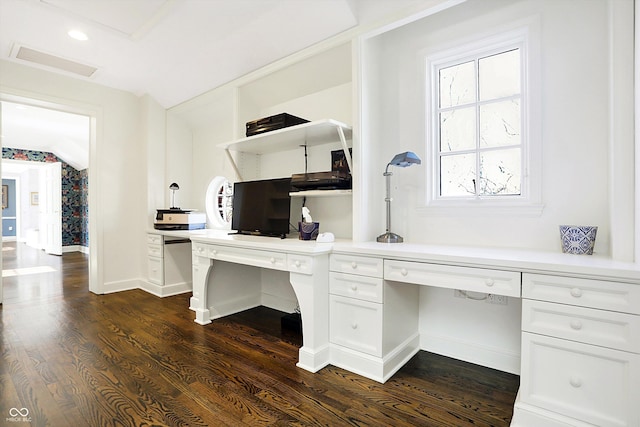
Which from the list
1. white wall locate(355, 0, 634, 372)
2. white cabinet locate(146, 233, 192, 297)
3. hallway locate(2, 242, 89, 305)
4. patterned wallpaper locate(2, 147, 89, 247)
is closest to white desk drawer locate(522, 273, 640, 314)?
white wall locate(355, 0, 634, 372)

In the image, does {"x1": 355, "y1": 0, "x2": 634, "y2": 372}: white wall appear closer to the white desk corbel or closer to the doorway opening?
the white desk corbel

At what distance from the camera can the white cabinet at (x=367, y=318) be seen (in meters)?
2.06

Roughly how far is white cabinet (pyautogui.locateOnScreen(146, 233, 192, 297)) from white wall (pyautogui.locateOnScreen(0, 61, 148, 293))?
0.96ft

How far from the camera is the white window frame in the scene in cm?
202

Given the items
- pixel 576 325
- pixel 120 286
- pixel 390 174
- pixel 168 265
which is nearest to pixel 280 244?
pixel 390 174

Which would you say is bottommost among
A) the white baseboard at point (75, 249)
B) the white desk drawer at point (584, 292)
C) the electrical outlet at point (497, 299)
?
the white baseboard at point (75, 249)

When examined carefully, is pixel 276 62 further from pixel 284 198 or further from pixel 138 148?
pixel 138 148

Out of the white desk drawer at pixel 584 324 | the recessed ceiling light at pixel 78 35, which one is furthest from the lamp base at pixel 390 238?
the recessed ceiling light at pixel 78 35

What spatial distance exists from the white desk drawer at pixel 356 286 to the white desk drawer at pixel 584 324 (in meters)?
0.78

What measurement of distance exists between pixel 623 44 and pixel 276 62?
2.35 m

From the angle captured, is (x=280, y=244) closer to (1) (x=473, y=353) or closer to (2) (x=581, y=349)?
(1) (x=473, y=353)

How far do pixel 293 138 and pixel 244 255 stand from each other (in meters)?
1.04

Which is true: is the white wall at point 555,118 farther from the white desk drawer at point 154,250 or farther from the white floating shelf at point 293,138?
the white desk drawer at point 154,250

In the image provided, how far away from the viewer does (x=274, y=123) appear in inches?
109
